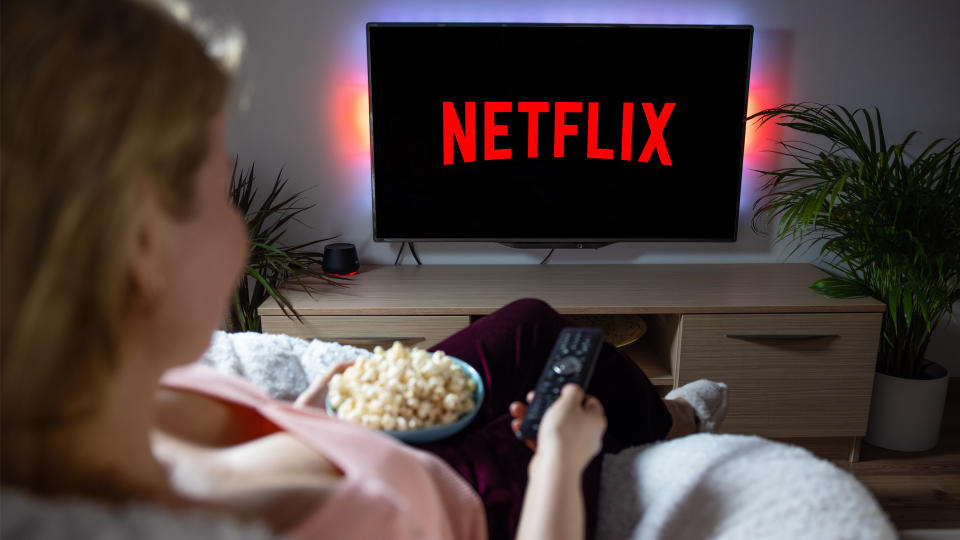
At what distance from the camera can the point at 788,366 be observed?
6.83ft

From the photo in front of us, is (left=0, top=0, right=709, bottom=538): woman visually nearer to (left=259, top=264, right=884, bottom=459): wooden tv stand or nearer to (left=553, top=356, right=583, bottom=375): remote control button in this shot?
(left=553, top=356, right=583, bottom=375): remote control button

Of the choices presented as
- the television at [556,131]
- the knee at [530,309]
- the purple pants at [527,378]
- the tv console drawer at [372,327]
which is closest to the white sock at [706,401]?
the purple pants at [527,378]

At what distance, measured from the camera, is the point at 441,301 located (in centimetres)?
209

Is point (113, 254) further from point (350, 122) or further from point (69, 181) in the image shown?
point (350, 122)

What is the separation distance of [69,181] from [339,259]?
188cm

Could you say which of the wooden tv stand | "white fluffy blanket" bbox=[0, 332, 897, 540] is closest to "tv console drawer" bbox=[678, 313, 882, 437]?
the wooden tv stand

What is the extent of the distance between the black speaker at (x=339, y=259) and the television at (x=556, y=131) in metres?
0.14

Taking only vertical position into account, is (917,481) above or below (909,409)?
below

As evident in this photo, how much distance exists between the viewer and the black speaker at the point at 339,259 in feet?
7.53

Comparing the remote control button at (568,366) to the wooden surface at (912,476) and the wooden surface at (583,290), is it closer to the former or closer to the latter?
the wooden surface at (583,290)

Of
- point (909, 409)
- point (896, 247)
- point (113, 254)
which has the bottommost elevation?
point (909, 409)

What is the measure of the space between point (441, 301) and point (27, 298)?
65.6 inches

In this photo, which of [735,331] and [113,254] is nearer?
[113,254]

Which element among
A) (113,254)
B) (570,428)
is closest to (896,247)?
(570,428)
